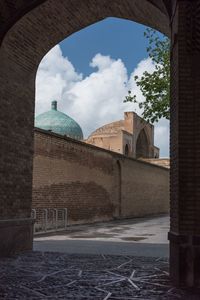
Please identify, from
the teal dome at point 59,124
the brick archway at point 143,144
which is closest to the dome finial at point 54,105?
the teal dome at point 59,124

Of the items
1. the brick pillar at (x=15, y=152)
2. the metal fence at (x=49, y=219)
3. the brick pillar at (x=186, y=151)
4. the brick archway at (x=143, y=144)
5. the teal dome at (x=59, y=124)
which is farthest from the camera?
the brick archway at (x=143, y=144)

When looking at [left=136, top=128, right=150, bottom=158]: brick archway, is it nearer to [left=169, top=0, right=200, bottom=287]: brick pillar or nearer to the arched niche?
the arched niche

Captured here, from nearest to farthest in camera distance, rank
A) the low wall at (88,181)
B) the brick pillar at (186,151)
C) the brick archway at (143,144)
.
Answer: the brick pillar at (186,151)
the low wall at (88,181)
the brick archway at (143,144)

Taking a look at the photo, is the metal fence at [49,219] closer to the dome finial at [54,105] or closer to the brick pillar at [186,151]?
the brick pillar at [186,151]

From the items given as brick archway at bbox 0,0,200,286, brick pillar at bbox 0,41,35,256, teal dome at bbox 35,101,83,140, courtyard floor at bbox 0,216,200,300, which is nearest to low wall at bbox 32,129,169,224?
brick pillar at bbox 0,41,35,256

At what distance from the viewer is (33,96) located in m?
10.3

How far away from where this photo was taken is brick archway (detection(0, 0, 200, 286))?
622cm

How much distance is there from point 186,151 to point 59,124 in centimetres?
3534

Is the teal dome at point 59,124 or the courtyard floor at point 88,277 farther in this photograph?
the teal dome at point 59,124

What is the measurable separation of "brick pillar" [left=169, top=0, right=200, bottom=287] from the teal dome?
34.1 m

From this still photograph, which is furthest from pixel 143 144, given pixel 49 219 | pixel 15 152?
pixel 15 152

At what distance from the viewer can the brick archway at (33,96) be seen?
622 cm

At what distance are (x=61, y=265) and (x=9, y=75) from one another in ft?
12.1

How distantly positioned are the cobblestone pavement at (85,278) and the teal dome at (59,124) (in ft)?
105
